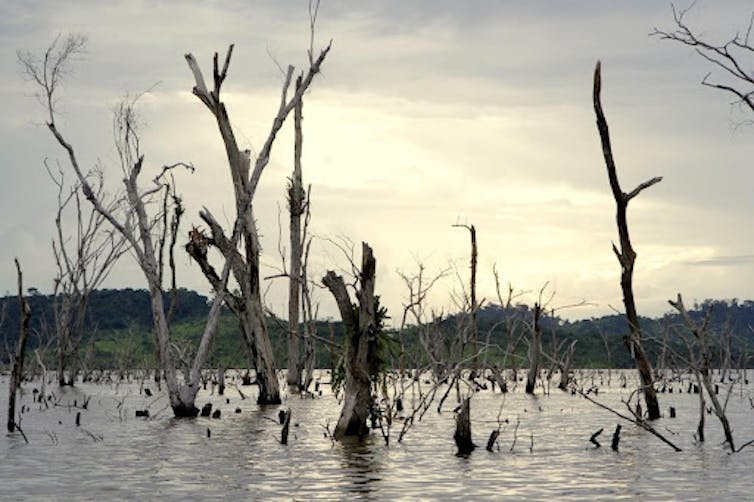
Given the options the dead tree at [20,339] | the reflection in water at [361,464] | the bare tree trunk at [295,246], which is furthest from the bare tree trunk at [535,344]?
the dead tree at [20,339]

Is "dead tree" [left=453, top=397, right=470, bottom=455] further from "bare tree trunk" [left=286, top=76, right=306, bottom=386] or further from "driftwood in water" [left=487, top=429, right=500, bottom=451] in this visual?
"bare tree trunk" [left=286, top=76, right=306, bottom=386]

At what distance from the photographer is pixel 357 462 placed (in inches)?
653

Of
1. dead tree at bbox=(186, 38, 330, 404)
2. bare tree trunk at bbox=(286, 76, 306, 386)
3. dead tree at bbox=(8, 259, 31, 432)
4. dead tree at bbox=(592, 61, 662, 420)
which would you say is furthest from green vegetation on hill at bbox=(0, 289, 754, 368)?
dead tree at bbox=(8, 259, 31, 432)

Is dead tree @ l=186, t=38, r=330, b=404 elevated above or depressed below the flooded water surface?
above

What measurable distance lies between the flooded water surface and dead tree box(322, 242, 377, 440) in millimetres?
599

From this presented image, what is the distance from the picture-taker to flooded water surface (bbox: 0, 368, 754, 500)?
13.5 metres

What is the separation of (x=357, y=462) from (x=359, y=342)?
3.78 m

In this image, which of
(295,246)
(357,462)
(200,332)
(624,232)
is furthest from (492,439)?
(200,332)

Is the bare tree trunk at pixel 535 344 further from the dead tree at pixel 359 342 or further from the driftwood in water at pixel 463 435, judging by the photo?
the driftwood in water at pixel 463 435

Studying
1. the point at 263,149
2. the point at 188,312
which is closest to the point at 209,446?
the point at 263,149

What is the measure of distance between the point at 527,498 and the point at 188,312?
118m

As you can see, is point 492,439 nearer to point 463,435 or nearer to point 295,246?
point 463,435

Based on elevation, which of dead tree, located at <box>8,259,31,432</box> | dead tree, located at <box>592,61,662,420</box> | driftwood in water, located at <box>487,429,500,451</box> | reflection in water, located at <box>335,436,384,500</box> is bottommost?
reflection in water, located at <box>335,436,384,500</box>

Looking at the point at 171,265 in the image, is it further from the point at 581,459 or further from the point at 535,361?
the point at 581,459
